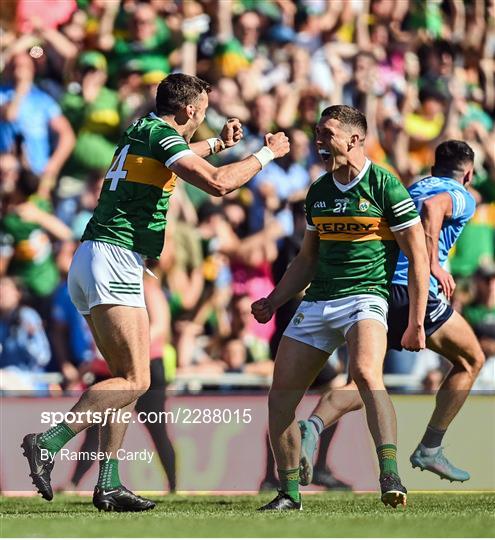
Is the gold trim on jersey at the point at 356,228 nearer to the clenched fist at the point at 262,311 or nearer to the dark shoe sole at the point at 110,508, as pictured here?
the clenched fist at the point at 262,311

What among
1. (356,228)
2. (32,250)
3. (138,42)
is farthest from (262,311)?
(138,42)

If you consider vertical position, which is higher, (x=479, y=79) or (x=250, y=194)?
(x=479, y=79)

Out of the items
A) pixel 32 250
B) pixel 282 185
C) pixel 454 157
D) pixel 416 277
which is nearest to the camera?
pixel 416 277

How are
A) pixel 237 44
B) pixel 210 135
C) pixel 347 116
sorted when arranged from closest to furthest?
pixel 347 116
pixel 210 135
pixel 237 44

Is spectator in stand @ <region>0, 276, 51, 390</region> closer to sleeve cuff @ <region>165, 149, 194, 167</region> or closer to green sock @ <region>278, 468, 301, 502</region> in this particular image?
green sock @ <region>278, 468, 301, 502</region>

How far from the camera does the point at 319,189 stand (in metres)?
7.81

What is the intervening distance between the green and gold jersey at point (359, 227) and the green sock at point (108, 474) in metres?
1.50

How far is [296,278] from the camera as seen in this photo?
8039mm

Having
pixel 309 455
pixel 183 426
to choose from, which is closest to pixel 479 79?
pixel 183 426

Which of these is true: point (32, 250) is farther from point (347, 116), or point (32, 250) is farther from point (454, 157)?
point (347, 116)

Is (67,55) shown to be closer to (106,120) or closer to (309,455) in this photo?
(106,120)

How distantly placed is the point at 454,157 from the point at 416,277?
5.41 ft

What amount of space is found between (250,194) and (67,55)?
2207 millimetres

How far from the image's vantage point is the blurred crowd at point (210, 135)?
11867 mm
